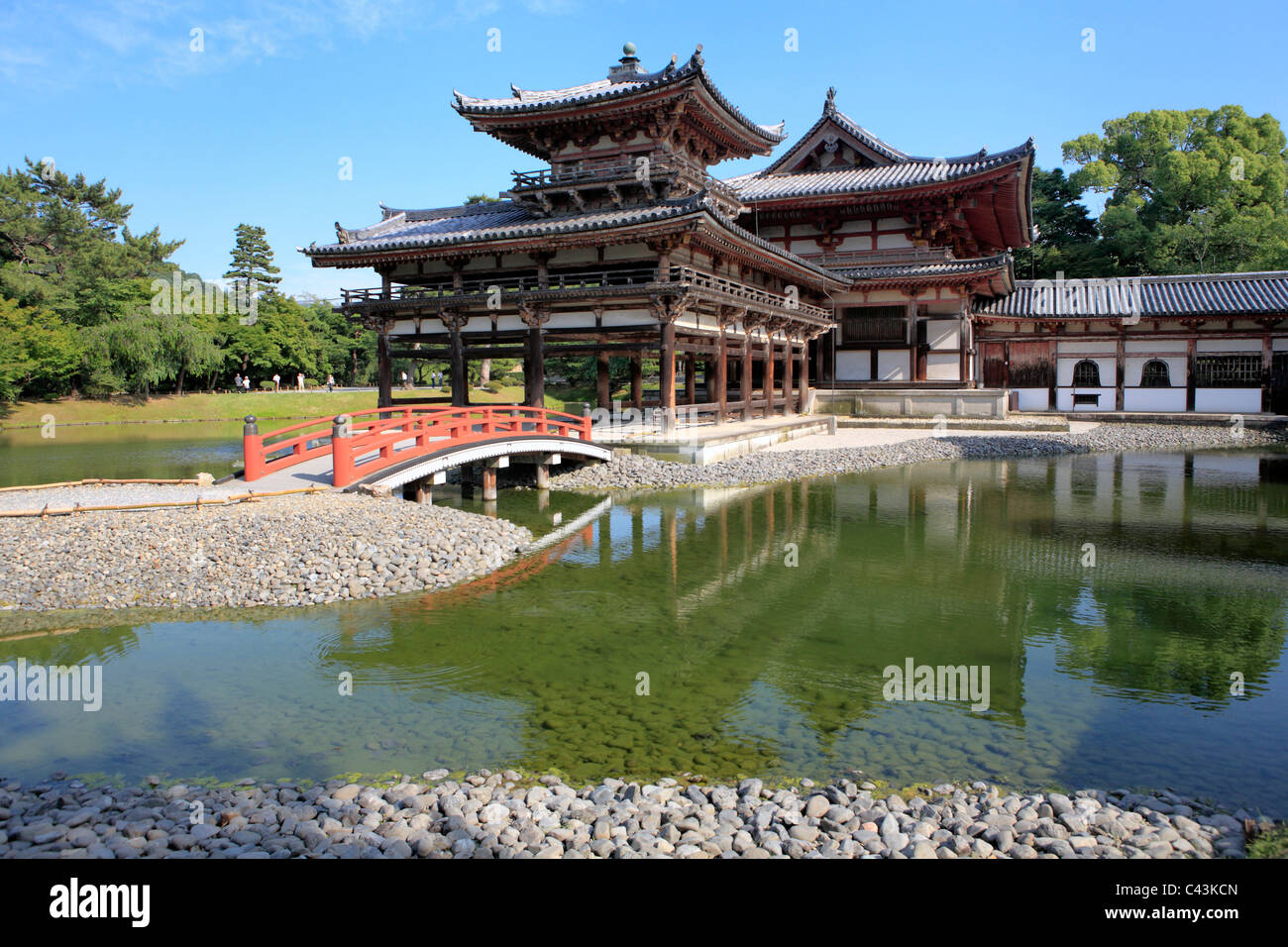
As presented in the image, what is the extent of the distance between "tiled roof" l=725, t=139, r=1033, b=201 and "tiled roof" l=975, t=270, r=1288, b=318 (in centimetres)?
679

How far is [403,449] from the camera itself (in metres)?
18.4

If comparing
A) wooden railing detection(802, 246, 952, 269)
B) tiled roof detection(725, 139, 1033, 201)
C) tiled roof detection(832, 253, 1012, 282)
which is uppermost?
tiled roof detection(725, 139, 1033, 201)

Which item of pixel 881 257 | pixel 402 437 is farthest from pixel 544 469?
pixel 881 257

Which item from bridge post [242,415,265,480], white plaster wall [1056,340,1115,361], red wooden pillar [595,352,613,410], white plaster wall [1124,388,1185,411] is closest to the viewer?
bridge post [242,415,265,480]

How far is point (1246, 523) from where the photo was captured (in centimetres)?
1694

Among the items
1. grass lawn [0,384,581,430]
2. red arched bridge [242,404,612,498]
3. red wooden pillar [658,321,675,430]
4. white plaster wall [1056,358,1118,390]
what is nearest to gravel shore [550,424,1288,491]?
red arched bridge [242,404,612,498]

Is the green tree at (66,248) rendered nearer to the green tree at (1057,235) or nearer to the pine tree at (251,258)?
the pine tree at (251,258)

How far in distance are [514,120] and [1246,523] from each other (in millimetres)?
23168

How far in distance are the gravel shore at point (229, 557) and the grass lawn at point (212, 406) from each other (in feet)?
98.0

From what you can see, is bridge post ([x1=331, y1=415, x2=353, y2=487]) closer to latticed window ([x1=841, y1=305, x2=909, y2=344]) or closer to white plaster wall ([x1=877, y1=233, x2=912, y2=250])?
latticed window ([x1=841, y1=305, x2=909, y2=344])

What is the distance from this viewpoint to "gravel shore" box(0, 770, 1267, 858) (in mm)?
5496

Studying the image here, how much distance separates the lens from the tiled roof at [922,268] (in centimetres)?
3138
